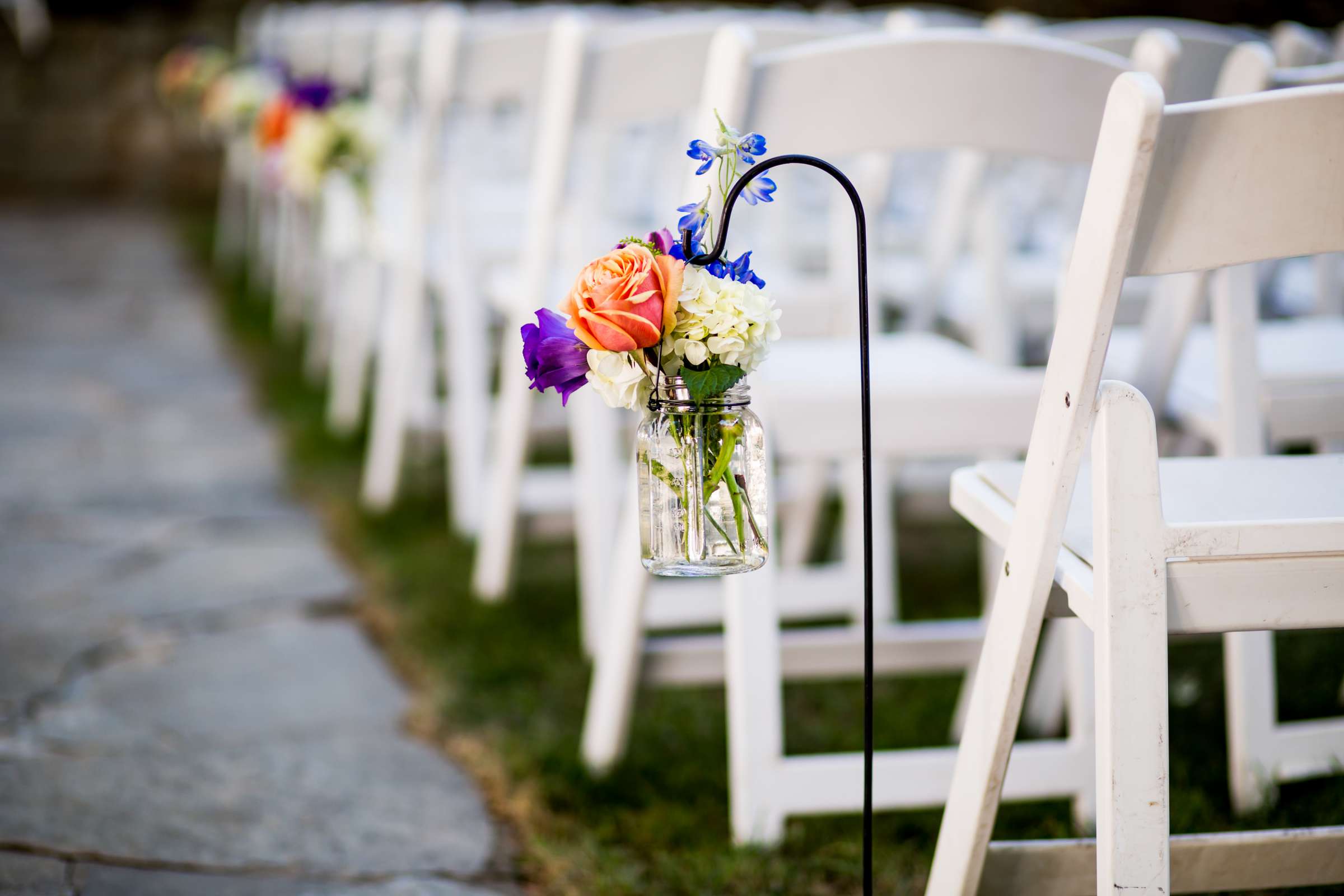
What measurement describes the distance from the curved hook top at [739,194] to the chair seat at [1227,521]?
301mm

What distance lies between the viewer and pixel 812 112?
1344 mm

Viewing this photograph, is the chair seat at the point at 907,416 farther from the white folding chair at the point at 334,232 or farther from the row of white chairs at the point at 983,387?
the white folding chair at the point at 334,232

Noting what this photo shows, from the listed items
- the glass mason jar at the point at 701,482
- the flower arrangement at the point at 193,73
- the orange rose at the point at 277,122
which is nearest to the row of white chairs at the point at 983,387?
the glass mason jar at the point at 701,482

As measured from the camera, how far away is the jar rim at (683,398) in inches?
37.4

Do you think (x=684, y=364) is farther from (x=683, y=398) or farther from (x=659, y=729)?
(x=659, y=729)

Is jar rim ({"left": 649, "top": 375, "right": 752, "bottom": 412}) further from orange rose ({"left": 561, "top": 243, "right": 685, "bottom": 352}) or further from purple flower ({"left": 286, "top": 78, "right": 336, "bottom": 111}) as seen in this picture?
purple flower ({"left": 286, "top": 78, "right": 336, "bottom": 111})

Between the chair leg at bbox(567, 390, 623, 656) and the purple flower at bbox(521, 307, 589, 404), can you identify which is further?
the chair leg at bbox(567, 390, 623, 656)

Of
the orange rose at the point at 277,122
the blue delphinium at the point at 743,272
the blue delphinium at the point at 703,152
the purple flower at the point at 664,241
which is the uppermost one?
the blue delphinium at the point at 703,152

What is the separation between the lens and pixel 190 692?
2.05 m

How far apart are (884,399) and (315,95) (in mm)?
2380

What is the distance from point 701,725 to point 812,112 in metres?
0.94

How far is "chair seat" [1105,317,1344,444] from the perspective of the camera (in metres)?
1.56

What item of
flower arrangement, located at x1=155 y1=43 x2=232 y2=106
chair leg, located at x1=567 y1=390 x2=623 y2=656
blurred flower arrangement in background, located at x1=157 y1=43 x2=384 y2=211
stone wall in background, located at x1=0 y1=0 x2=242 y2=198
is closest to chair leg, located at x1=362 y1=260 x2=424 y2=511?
blurred flower arrangement in background, located at x1=157 y1=43 x2=384 y2=211

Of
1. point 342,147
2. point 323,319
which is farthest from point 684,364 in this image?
point 323,319
